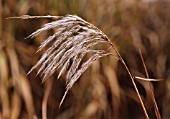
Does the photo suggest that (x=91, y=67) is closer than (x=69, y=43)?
No

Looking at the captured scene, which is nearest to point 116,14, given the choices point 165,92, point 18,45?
point 165,92

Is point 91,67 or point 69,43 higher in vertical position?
point 69,43

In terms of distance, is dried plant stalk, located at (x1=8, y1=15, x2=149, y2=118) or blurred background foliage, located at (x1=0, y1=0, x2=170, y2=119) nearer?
dried plant stalk, located at (x1=8, y1=15, x2=149, y2=118)

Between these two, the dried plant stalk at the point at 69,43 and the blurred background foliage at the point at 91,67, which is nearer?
the dried plant stalk at the point at 69,43

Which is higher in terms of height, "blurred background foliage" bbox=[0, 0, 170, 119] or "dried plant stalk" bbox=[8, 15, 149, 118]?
"dried plant stalk" bbox=[8, 15, 149, 118]

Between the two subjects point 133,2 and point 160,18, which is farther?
point 160,18

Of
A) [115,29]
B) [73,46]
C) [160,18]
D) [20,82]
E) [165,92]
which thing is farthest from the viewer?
[160,18]

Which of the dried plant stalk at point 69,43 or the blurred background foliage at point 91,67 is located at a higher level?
the dried plant stalk at point 69,43

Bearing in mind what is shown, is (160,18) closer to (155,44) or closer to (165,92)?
(155,44)
